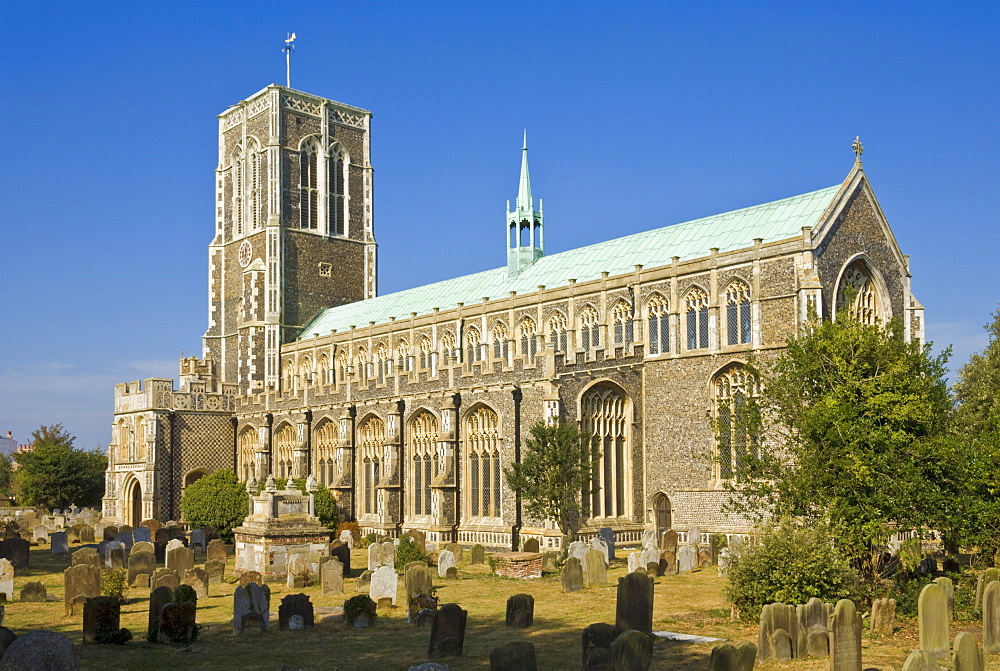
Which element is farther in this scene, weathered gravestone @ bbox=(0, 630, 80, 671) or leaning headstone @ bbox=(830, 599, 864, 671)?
leaning headstone @ bbox=(830, 599, 864, 671)

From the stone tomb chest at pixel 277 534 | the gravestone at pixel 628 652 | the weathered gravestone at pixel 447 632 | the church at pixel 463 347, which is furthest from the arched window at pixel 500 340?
the gravestone at pixel 628 652

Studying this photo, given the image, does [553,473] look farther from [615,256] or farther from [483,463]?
[615,256]

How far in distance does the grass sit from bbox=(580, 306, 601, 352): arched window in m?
13.4

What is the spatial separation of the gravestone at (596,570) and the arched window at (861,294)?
12291mm

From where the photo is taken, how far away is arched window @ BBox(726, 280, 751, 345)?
28.7 meters

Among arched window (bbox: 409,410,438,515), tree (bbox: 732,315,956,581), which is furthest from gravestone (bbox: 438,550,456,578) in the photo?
arched window (bbox: 409,410,438,515)

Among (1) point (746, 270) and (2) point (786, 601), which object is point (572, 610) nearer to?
(2) point (786, 601)

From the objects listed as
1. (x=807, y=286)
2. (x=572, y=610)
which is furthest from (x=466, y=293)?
(x=572, y=610)

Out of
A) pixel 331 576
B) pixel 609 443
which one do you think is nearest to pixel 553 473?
pixel 609 443

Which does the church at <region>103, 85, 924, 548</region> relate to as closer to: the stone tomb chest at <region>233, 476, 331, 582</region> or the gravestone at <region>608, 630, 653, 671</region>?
the stone tomb chest at <region>233, 476, 331, 582</region>

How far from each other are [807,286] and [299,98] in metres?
33.6

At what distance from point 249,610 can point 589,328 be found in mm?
19920

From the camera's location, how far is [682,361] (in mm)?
30031

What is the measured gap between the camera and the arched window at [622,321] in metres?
32.4
